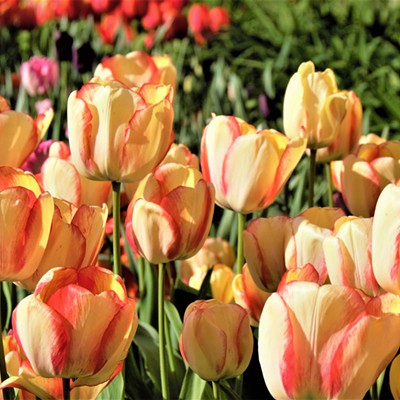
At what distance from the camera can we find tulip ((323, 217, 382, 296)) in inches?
35.6

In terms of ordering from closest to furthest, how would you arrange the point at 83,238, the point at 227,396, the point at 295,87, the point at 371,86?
the point at 83,238
the point at 227,396
the point at 295,87
the point at 371,86

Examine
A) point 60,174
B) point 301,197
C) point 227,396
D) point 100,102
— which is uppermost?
point 100,102

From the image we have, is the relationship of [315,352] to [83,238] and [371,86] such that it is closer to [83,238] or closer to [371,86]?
[83,238]

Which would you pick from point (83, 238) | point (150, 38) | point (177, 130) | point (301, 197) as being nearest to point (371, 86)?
point (150, 38)

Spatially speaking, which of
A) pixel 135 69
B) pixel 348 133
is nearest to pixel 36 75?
pixel 135 69

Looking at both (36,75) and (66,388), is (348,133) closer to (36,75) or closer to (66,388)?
(66,388)

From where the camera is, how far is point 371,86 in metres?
3.88

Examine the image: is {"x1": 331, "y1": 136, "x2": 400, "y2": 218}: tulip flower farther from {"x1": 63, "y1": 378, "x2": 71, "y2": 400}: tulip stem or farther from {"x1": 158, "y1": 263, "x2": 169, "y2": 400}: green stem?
{"x1": 63, "y1": 378, "x2": 71, "y2": 400}: tulip stem

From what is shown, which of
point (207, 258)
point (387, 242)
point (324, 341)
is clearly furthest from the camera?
point (207, 258)

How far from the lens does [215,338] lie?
89 centimetres

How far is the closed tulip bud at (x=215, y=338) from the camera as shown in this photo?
0.89m

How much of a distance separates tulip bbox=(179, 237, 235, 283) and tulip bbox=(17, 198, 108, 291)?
60 cm

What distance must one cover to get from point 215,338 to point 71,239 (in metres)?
0.16

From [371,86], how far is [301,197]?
2.12 m
